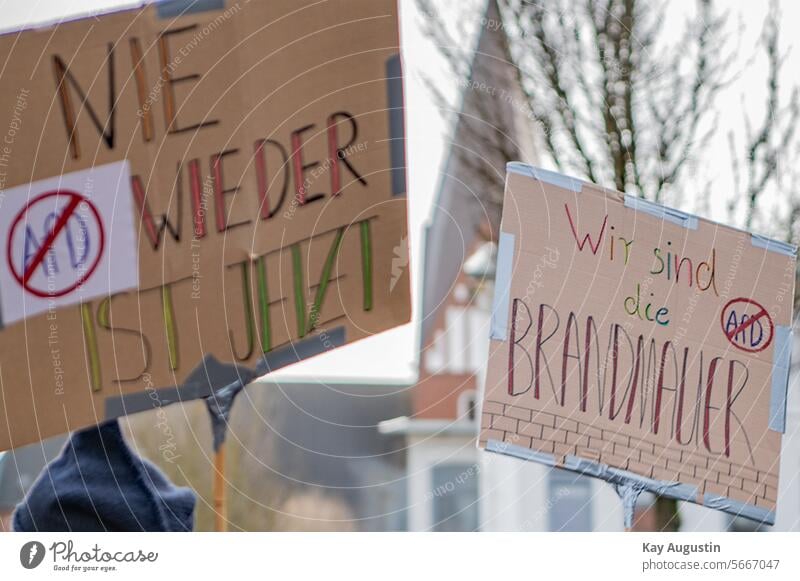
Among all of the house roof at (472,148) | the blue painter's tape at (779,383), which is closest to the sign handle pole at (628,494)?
the blue painter's tape at (779,383)

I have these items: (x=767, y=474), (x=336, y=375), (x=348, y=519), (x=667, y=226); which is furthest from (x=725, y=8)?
(x=348, y=519)

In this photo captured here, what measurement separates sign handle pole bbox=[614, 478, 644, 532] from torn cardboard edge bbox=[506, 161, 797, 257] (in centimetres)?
43

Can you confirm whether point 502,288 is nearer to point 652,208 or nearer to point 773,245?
point 652,208

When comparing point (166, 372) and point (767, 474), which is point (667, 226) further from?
point (166, 372)

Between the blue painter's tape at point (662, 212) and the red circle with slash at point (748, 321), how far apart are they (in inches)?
6.1

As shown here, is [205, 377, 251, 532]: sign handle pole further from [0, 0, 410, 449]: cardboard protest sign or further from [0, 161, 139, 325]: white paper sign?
[0, 161, 139, 325]: white paper sign

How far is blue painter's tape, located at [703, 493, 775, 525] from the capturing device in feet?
5.43

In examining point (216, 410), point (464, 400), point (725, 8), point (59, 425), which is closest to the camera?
point (59, 425)

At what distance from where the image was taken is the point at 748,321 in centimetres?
169

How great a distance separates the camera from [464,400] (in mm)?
2004
